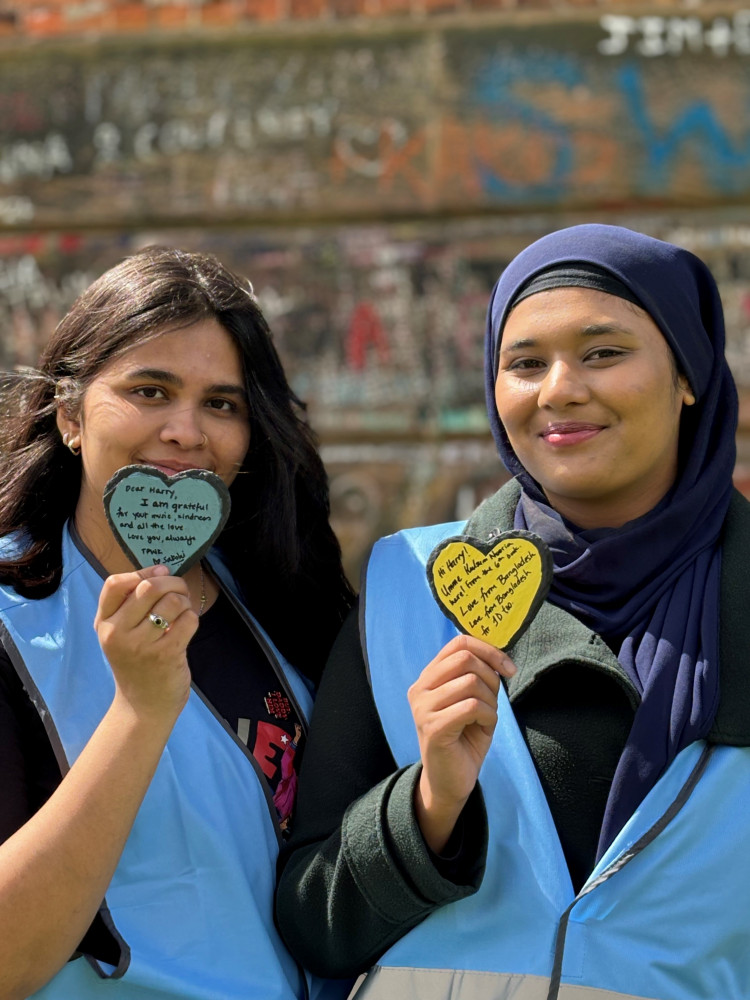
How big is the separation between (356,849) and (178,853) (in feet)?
0.97

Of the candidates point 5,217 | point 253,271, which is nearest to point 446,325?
point 253,271

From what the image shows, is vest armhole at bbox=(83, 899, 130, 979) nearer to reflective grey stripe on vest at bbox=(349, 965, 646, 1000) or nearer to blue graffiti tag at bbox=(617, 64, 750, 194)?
reflective grey stripe on vest at bbox=(349, 965, 646, 1000)

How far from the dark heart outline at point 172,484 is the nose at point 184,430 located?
0.25 ft

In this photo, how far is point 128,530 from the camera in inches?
90.6

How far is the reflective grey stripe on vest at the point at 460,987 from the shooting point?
2.12 meters

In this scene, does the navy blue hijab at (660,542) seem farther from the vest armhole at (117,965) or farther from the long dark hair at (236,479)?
the vest armhole at (117,965)

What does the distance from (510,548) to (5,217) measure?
3880 mm

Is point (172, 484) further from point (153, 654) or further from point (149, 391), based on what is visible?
point (153, 654)

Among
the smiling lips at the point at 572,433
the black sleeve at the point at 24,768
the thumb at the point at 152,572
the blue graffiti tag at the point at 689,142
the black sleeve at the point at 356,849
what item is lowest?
the black sleeve at the point at 356,849

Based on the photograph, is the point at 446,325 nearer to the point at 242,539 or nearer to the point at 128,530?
the point at 242,539

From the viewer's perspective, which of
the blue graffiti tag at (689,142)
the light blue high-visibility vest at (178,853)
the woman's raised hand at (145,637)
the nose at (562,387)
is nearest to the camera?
the woman's raised hand at (145,637)

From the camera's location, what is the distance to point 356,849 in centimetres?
220

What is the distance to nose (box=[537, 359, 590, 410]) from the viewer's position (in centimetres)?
234

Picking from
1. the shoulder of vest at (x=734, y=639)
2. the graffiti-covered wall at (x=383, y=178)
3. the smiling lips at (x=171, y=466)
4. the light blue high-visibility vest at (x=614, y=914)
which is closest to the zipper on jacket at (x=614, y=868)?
the light blue high-visibility vest at (x=614, y=914)
